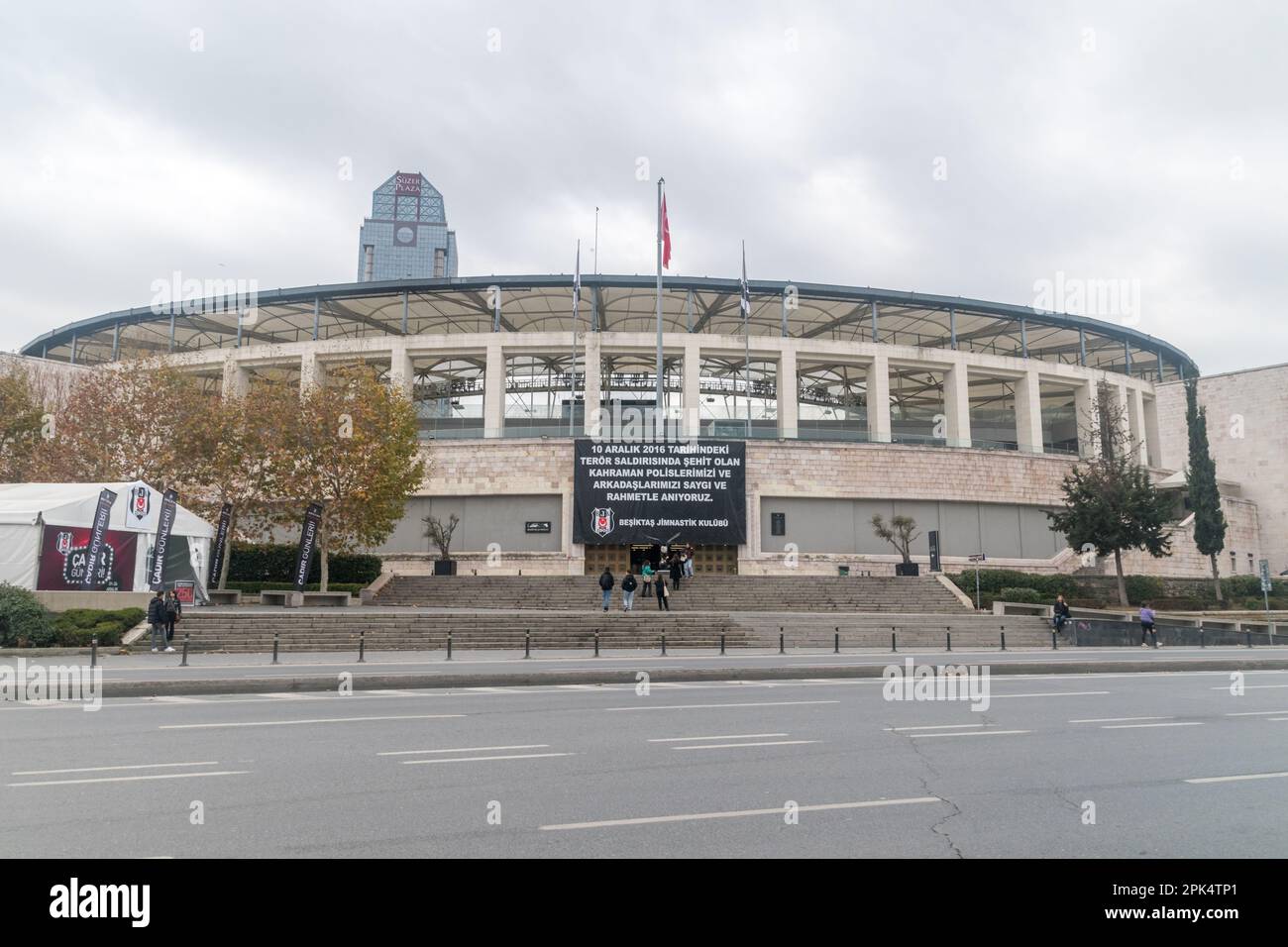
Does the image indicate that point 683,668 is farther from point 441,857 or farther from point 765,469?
point 765,469

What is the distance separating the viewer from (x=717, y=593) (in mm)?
35094

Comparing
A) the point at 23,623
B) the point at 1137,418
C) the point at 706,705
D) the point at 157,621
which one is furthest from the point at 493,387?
the point at 1137,418

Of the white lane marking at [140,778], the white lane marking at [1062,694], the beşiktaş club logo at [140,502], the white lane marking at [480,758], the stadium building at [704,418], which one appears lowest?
the white lane marking at [1062,694]

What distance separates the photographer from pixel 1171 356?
5953cm

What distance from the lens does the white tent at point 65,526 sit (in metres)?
24.3

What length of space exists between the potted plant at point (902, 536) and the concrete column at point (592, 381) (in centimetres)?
1544

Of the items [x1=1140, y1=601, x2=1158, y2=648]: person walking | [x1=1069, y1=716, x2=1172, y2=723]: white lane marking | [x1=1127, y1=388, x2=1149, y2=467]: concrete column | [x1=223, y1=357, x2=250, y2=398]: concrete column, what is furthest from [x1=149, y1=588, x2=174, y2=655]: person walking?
[x1=1127, y1=388, x2=1149, y2=467]: concrete column

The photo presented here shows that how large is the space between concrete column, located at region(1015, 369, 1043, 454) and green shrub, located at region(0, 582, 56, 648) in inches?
1810

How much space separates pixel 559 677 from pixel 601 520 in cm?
2525

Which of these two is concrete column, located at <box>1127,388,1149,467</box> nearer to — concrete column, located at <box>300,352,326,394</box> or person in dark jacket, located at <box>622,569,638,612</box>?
person in dark jacket, located at <box>622,569,638,612</box>

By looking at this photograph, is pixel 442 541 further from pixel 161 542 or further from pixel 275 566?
pixel 161 542

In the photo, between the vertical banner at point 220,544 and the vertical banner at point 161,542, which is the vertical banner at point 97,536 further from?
the vertical banner at point 220,544

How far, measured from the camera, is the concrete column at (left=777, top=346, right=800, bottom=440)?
1791 inches

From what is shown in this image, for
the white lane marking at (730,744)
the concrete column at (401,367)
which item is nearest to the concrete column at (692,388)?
the concrete column at (401,367)
